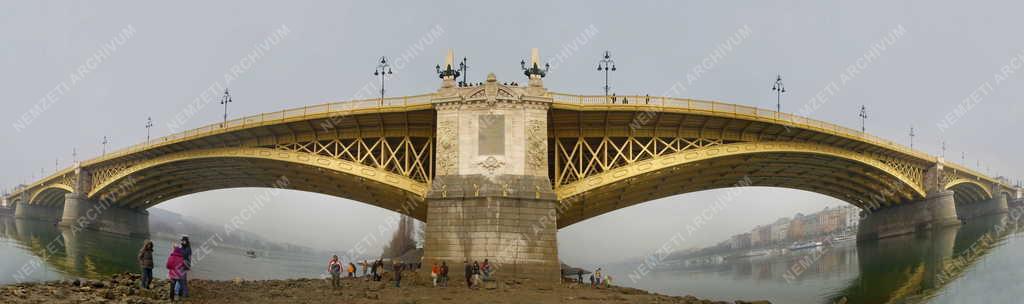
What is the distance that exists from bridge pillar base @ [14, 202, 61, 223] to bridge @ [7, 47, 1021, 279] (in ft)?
112

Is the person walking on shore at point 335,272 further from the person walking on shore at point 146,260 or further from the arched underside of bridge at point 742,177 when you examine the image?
the arched underside of bridge at point 742,177

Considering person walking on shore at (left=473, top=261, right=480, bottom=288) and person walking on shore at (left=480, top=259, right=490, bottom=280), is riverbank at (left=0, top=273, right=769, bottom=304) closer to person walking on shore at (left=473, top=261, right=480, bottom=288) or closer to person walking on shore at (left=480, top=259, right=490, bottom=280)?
person walking on shore at (left=473, top=261, right=480, bottom=288)

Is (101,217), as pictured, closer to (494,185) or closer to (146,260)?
(494,185)

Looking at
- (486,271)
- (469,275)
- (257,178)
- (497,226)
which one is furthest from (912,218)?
(257,178)

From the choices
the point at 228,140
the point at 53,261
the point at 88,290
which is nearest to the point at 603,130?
the point at 228,140

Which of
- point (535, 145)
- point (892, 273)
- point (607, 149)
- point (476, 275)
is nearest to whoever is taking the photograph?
point (476, 275)

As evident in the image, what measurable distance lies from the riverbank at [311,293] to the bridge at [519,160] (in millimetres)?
4082

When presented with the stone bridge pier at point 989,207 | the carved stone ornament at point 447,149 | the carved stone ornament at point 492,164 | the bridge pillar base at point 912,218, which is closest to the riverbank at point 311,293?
the carved stone ornament at point 447,149

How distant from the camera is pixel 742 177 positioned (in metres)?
61.3

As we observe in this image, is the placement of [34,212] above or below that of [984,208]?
below

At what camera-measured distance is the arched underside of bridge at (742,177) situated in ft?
142

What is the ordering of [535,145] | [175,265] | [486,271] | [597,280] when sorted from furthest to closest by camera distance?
[597,280] → [535,145] → [486,271] → [175,265]

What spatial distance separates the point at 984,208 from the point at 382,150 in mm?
74363

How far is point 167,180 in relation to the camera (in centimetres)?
6975
